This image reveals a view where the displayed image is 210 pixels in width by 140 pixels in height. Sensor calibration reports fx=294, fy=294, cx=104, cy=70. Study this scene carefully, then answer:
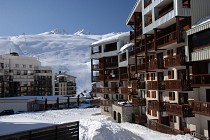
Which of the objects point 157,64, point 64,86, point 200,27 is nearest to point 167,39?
point 157,64

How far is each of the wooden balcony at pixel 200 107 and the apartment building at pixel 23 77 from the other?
240ft

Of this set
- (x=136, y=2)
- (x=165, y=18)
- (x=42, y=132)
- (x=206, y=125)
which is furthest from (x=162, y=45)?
(x=42, y=132)

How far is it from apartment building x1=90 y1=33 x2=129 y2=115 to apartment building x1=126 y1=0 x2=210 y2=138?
9861 mm

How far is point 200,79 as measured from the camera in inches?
1055

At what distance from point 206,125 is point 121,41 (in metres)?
30.3

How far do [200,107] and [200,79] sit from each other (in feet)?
8.74

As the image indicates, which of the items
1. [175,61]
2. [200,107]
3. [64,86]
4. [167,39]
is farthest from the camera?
[64,86]

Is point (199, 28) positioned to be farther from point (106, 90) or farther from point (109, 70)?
point (109, 70)

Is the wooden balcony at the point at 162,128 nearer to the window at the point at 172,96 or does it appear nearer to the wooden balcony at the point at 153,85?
the window at the point at 172,96

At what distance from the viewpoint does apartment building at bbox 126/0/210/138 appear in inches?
1147

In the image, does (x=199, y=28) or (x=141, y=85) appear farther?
(x=141, y=85)

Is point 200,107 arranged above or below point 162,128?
above

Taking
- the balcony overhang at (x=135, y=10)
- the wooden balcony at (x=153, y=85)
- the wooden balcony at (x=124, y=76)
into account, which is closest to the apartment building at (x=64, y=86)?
the wooden balcony at (x=124, y=76)

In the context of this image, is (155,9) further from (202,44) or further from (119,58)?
(119,58)
